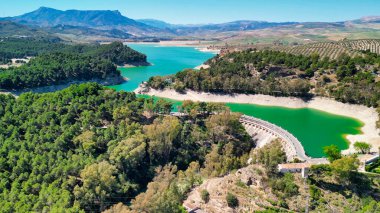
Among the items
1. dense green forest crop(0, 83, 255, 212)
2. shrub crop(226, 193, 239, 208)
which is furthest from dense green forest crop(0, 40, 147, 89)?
shrub crop(226, 193, 239, 208)

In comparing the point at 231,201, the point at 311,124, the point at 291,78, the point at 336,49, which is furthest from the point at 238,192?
the point at 336,49

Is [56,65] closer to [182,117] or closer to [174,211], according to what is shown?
[182,117]

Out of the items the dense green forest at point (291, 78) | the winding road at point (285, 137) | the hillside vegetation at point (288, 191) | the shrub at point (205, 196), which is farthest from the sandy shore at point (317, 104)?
the shrub at point (205, 196)

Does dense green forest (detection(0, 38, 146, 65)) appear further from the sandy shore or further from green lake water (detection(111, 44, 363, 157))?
green lake water (detection(111, 44, 363, 157))

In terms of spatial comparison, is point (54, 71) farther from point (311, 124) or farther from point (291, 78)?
point (311, 124)

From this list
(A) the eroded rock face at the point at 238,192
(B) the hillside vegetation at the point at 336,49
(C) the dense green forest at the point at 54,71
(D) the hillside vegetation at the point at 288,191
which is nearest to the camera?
(D) the hillside vegetation at the point at 288,191

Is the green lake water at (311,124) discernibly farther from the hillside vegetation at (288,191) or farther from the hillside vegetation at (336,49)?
the hillside vegetation at (336,49)
